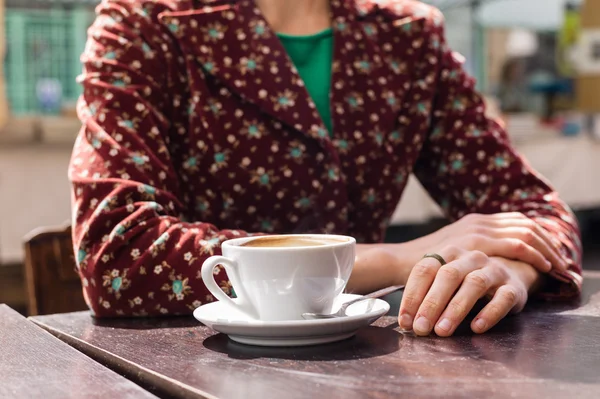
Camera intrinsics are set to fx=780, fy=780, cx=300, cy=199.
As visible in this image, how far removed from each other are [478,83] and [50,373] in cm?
392

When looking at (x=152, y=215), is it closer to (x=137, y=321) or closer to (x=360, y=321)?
(x=137, y=321)

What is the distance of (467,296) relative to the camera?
790mm

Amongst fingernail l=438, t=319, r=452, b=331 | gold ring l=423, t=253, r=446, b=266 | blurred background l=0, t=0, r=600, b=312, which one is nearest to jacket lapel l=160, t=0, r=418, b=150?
gold ring l=423, t=253, r=446, b=266

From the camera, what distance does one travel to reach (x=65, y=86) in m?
3.78

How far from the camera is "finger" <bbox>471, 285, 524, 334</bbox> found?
0.75 m

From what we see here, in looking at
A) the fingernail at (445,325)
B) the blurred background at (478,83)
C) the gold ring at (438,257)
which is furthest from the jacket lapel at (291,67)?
the blurred background at (478,83)

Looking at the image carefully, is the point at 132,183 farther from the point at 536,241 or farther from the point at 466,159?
the point at 466,159

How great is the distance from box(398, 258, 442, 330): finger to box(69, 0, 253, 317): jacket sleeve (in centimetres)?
23

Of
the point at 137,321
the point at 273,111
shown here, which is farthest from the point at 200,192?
Answer: the point at 137,321

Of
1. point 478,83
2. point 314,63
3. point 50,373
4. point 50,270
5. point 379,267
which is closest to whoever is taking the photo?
point 50,373

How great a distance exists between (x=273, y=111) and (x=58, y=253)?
404 millimetres

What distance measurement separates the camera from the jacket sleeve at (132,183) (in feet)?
3.02

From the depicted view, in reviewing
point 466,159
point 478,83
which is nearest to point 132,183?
point 466,159

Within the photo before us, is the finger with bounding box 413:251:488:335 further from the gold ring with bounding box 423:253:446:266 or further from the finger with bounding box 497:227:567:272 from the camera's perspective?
the finger with bounding box 497:227:567:272
